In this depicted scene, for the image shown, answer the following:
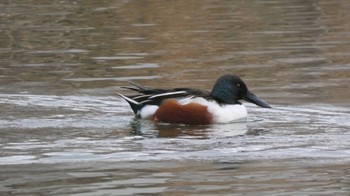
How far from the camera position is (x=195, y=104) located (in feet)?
41.2

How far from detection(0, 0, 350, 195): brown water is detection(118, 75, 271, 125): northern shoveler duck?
14cm

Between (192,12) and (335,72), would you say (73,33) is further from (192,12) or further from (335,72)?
(335,72)

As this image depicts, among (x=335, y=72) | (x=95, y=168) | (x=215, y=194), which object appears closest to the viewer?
(x=215, y=194)

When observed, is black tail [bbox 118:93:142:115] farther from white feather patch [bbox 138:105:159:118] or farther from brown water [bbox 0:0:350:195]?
brown water [bbox 0:0:350:195]

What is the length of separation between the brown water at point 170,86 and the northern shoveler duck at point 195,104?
0.47 feet

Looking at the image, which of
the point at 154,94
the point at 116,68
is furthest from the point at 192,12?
the point at 154,94

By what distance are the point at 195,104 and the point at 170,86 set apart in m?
2.58

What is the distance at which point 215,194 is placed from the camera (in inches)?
342

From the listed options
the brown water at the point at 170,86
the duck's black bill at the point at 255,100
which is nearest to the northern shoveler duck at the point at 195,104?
the duck's black bill at the point at 255,100

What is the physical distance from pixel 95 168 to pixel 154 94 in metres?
3.06

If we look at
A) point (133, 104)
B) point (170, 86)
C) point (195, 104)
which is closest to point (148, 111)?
point (133, 104)

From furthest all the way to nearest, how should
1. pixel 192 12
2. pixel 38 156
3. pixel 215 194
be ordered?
pixel 192 12 → pixel 38 156 → pixel 215 194

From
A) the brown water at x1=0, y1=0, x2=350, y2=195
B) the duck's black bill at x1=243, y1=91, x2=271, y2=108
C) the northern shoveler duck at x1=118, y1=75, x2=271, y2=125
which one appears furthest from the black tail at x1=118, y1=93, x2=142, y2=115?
the duck's black bill at x1=243, y1=91, x2=271, y2=108

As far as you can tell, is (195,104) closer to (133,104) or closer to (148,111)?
(148,111)
